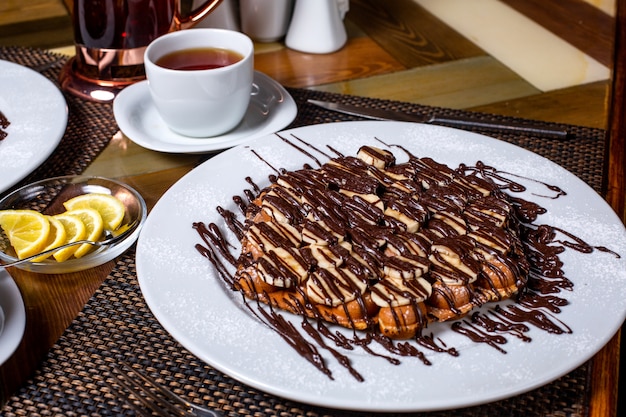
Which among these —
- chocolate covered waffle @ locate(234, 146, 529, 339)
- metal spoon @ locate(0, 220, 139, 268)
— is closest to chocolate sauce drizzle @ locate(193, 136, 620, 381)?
chocolate covered waffle @ locate(234, 146, 529, 339)

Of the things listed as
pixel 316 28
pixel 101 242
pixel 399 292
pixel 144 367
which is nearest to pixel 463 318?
pixel 399 292

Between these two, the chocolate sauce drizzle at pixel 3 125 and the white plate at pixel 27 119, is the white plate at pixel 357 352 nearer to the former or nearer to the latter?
the white plate at pixel 27 119

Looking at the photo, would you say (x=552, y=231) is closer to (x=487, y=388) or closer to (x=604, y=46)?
(x=487, y=388)

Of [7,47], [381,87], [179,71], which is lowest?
[7,47]

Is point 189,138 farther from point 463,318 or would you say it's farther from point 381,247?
point 463,318

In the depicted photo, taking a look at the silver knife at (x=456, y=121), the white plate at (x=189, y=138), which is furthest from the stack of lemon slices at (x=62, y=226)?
the silver knife at (x=456, y=121)

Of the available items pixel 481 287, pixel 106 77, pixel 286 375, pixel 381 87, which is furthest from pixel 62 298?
pixel 381 87
